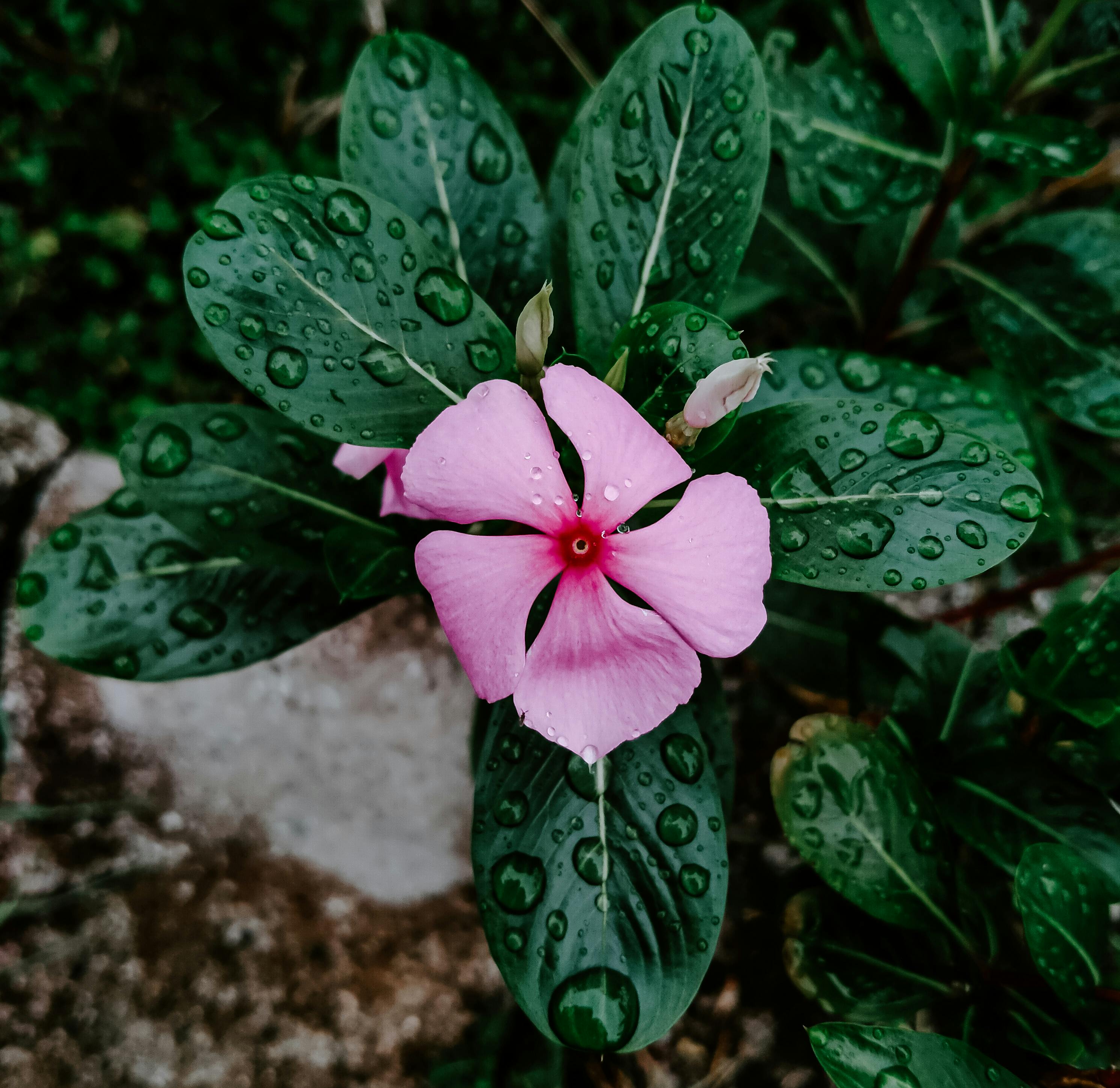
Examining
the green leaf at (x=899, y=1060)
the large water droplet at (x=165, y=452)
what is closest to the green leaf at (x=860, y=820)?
the green leaf at (x=899, y=1060)

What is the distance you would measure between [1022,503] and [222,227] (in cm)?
105

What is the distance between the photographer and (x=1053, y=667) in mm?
1253

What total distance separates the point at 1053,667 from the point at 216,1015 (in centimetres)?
173

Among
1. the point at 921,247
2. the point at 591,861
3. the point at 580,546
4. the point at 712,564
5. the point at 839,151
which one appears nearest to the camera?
the point at 712,564

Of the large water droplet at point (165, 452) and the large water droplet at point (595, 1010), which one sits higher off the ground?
the large water droplet at point (165, 452)

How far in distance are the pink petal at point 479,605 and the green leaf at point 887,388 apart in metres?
0.54

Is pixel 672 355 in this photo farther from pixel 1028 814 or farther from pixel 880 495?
pixel 1028 814

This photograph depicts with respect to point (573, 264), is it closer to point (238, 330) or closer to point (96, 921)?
point (238, 330)

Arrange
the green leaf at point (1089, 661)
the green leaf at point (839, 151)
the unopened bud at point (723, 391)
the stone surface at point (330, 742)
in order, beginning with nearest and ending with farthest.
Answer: the unopened bud at point (723, 391) → the green leaf at point (1089, 661) → the green leaf at point (839, 151) → the stone surface at point (330, 742)

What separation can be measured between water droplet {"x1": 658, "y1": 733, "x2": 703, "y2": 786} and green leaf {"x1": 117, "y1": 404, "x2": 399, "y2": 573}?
0.54 meters

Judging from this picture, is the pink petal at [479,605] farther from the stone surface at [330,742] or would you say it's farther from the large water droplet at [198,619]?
the stone surface at [330,742]

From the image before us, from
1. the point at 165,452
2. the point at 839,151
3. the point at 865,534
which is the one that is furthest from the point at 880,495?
the point at 165,452

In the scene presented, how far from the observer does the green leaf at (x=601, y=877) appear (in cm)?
103

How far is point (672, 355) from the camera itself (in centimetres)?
102
